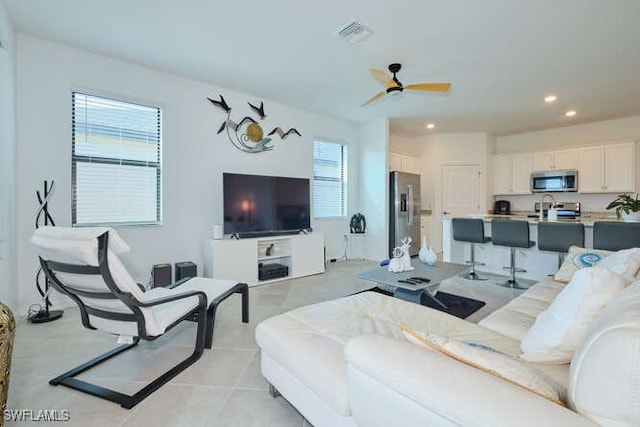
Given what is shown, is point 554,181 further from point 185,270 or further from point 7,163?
point 7,163

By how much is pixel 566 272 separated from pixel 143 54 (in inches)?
186

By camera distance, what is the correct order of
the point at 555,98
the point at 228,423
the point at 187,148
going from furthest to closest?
the point at 555,98, the point at 187,148, the point at 228,423

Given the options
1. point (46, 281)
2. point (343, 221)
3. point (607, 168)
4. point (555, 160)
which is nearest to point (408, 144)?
point (343, 221)

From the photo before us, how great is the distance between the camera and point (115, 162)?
3.49m

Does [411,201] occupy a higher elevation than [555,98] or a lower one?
lower

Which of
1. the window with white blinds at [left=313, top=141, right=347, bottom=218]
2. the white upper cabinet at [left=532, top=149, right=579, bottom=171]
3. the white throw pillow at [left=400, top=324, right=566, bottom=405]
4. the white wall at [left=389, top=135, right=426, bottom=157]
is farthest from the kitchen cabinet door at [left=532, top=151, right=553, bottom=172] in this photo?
the white throw pillow at [left=400, top=324, right=566, bottom=405]

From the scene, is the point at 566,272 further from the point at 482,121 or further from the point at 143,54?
the point at 143,54

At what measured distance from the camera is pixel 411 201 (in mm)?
6156

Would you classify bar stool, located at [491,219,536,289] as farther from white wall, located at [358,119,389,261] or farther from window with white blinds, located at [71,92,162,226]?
window with white blinds, located at [71,92,162,226]

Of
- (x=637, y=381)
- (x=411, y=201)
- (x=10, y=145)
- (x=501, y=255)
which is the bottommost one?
(x=501, y=255)

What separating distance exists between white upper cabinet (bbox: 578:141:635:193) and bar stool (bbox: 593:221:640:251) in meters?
3.05

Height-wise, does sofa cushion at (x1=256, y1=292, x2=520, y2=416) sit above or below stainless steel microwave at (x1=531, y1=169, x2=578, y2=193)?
below

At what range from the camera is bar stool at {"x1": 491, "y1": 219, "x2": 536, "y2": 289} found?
3863 millimetres

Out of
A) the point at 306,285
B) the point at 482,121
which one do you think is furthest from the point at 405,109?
the point at 306,285
